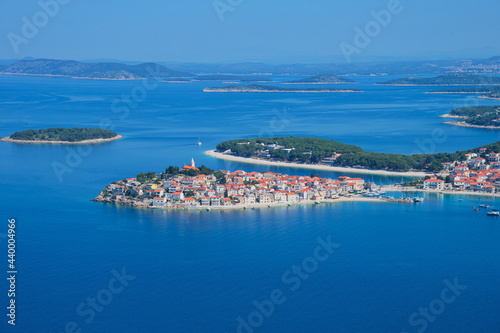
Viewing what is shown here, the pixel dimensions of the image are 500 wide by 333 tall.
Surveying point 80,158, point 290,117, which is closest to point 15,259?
point 80,158

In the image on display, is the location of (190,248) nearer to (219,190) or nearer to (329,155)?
(219,190)

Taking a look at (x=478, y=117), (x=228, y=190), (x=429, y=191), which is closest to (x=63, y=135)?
(x=228, y=190)

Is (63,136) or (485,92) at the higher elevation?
(485,92)

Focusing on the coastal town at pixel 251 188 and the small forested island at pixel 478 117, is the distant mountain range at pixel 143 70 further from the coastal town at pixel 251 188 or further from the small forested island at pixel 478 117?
the coastal town at pixel 251 188

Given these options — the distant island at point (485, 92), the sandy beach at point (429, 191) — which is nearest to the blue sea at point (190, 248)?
the sandy beach at point (429, 191)

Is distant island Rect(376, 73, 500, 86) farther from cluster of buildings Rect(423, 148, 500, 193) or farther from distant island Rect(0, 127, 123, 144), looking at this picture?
cluster of buildings Rect(423, 148, 500, 193)

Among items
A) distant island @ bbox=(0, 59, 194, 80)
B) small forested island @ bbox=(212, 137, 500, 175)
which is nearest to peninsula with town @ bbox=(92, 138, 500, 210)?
small forested island @ bbox=(212, 137, 500, 175)
